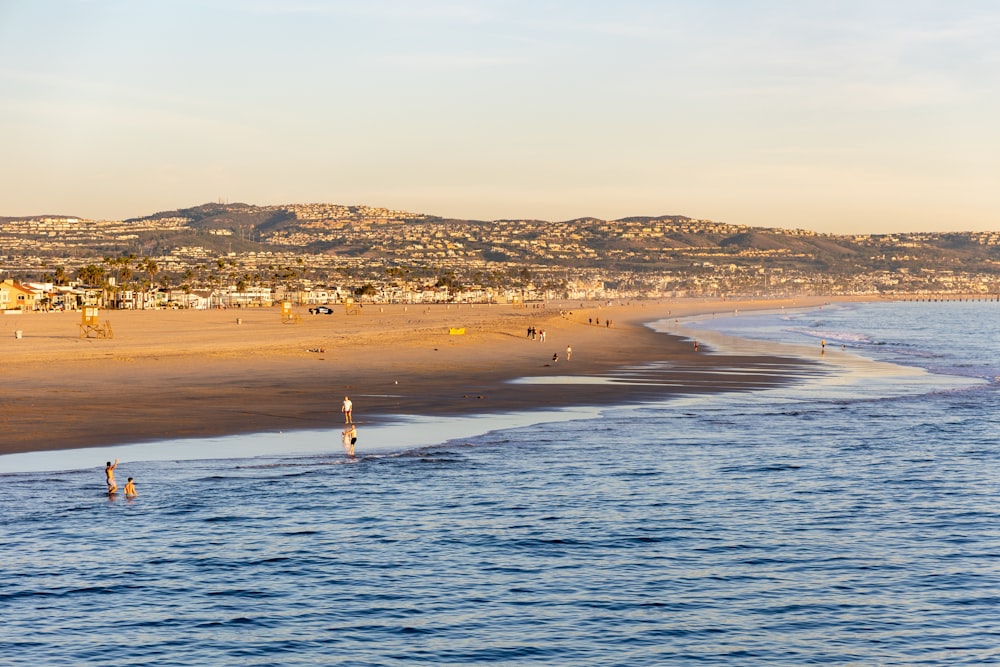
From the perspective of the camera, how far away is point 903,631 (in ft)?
55.9

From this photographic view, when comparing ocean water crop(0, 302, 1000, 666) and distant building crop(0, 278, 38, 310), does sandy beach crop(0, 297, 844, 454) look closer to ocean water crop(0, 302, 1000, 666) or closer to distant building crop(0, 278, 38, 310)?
ocean water crop(0, 302, 1000, 666)

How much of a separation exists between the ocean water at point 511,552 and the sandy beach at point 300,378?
16.3 feet

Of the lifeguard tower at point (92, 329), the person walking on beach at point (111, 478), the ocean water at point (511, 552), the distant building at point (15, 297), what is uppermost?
the distant building at point (15, 297)

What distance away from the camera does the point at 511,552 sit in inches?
841

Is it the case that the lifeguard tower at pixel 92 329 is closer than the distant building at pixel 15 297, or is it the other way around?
the lifeguard tower at pixel 92 329

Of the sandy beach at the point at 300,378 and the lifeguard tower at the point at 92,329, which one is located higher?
the lifeguard tower at the point at 92,329

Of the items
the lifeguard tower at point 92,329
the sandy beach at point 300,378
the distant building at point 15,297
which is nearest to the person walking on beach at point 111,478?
the sandy beach at point 300,378

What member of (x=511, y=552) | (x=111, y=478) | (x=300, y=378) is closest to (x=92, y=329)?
(x=300, y=378)

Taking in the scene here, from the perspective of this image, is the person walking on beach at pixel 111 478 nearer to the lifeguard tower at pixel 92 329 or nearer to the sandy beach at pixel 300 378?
the sandy beach at pixel 300 378

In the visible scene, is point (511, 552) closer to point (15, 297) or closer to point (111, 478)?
point (111, 478)

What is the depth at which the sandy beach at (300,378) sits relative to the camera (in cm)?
3800

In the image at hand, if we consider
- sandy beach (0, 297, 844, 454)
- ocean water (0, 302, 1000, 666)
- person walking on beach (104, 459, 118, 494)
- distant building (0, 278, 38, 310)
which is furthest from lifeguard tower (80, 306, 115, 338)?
distant building (0, 278, 38, 310)

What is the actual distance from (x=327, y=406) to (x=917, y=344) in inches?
2758

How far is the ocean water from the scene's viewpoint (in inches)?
646
